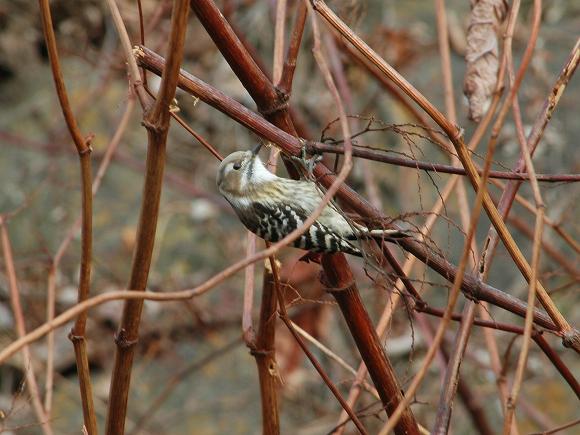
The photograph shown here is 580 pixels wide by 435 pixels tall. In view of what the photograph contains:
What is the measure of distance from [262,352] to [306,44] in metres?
5.04

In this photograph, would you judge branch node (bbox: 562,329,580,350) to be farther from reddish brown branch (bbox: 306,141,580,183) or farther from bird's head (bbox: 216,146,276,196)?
bird's head (bbox: 216,146,276,196)

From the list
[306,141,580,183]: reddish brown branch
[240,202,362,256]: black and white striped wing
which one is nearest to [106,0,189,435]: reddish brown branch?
[306,141,580,183]: reddish brown branch

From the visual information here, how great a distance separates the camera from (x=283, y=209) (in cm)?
309

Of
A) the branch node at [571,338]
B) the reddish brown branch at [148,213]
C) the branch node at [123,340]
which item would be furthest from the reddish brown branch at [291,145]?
the branch node at [123,340]

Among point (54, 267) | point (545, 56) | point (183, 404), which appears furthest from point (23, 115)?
point (54, 267)

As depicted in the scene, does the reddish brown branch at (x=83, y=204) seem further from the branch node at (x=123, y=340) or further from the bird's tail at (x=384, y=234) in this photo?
the bird's tail at (x=384, y=234)

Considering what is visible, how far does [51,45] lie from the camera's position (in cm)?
183

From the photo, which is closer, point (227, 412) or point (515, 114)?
point (515, 114)

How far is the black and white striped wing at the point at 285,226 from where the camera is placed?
264 cm

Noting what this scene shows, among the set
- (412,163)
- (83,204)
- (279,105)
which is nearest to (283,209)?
(279,105)

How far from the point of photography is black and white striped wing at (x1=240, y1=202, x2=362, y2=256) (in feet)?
8.65

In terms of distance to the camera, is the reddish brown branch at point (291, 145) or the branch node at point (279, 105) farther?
the branch node at point (279, 105)

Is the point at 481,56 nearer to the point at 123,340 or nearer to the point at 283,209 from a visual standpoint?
the point at 283,209

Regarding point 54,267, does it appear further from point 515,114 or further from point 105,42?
point 105,42
